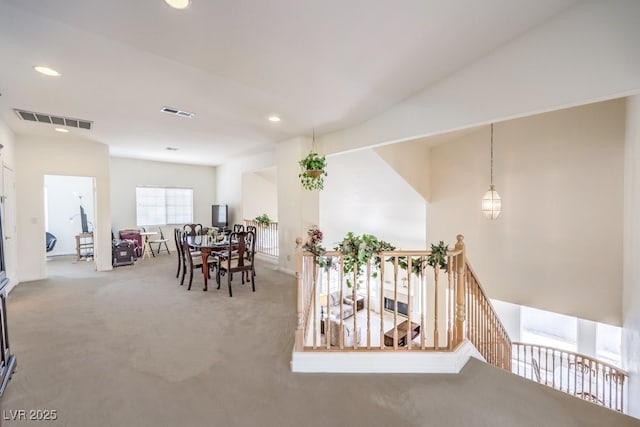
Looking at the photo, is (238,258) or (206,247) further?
(238,258)

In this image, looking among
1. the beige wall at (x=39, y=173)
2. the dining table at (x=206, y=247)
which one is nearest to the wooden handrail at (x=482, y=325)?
the dining table at (x=206, y=247)

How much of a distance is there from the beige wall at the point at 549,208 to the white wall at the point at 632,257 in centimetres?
34

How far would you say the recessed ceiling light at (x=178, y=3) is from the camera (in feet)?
6.26

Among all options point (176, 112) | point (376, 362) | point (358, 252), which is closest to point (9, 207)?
point (176, 112)

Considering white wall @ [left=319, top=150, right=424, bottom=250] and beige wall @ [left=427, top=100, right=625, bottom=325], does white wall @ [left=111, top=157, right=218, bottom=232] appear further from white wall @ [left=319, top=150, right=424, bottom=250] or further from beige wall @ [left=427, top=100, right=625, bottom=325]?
beige wall @ [left=427, top=100, right=625, bottom=325]

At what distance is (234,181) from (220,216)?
3.78 ft

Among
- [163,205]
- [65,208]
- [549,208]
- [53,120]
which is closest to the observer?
[53,120]

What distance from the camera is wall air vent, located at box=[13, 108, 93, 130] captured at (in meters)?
4.01

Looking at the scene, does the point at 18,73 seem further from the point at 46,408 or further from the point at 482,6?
the point at 482,6

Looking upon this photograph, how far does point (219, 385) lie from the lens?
2.23 m

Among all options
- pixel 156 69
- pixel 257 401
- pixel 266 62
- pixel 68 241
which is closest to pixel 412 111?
pixel 266 62

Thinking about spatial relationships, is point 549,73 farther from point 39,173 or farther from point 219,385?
point 39,173

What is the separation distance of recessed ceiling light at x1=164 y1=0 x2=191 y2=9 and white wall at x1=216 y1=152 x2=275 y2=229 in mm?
5038

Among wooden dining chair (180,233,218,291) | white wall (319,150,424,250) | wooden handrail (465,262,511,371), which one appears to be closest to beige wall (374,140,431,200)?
white wall (319,150,424,250)
